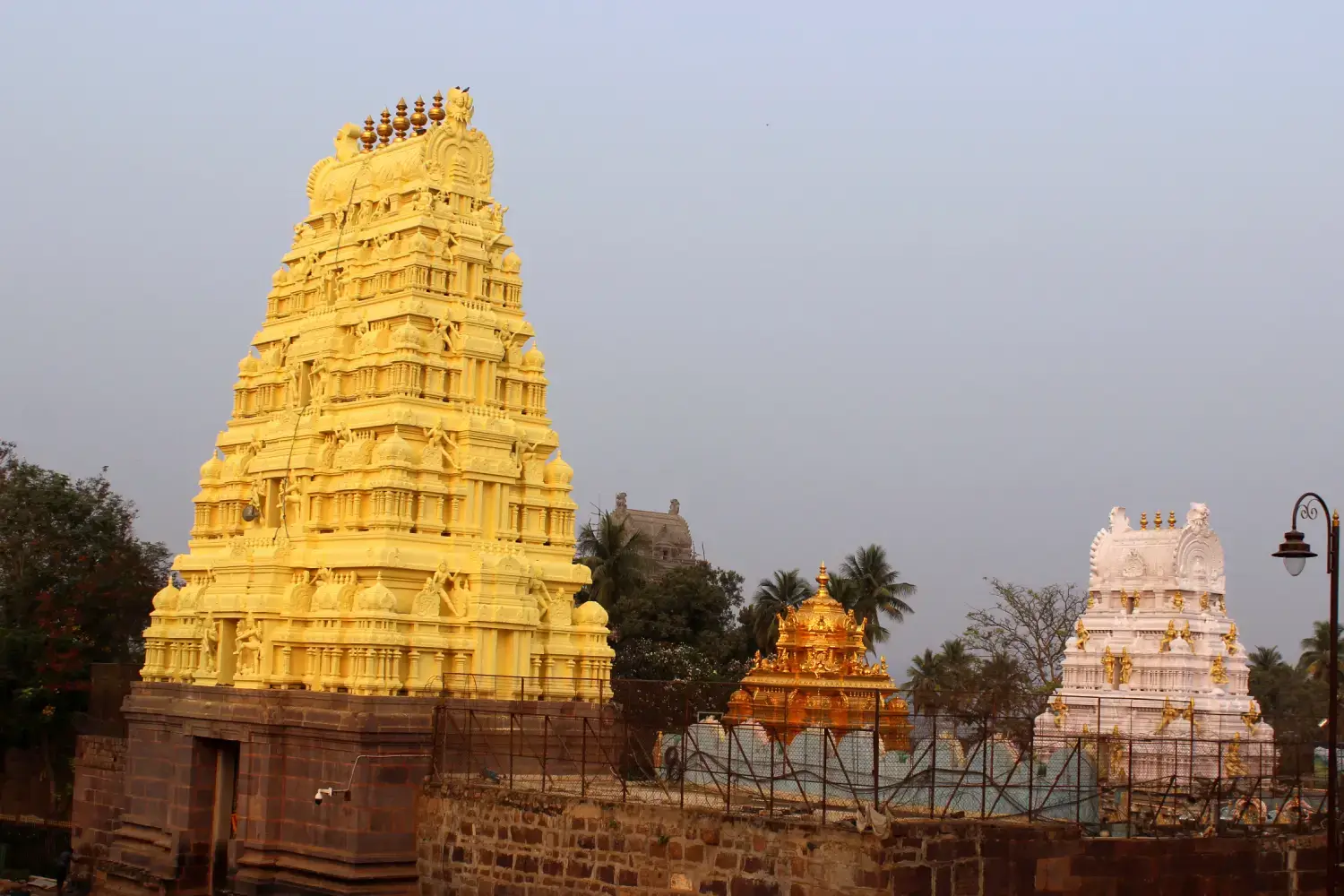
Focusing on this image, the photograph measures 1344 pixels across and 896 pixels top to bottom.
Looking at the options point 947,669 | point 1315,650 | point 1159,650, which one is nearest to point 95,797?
point 1159,650

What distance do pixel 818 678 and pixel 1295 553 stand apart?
13.3m

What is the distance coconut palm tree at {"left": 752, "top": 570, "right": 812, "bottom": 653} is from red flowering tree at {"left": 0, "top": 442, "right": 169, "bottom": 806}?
1603 cm

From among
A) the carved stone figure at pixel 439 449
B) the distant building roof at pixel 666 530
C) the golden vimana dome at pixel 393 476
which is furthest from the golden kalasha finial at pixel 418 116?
the distant building roof at pixel 666 530

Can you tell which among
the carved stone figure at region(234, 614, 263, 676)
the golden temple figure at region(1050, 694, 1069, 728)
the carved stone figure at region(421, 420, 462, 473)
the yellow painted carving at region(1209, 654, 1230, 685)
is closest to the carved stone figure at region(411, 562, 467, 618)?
the carved stone figure at region(421, 420, 462, 473)

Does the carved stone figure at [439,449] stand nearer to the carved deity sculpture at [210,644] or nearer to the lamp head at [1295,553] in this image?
the carved deity sculpture at [210,644]

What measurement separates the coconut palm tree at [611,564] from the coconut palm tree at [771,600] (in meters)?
3.41

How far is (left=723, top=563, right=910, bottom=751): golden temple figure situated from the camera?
89.9 feet

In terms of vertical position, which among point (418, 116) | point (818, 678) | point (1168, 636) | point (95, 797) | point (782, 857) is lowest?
point (95, 797)

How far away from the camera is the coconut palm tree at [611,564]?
139 feet

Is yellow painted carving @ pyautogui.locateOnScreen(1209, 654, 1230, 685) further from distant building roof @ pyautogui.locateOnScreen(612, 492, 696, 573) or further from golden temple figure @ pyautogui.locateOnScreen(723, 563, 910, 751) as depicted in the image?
distant building roof @ pyautogui.locateOnScreen(612, 492, 696, 573)

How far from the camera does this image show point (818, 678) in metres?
27.7

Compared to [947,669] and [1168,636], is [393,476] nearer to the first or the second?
[1168,636]

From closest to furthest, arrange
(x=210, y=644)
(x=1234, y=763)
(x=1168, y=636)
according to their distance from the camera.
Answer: (x=1234, y=763) → (x=210, y=644) → (x=1168, y=636)

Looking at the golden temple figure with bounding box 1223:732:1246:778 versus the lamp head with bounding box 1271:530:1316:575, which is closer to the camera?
the lamp head with bounding box 1271:530:1316:575
